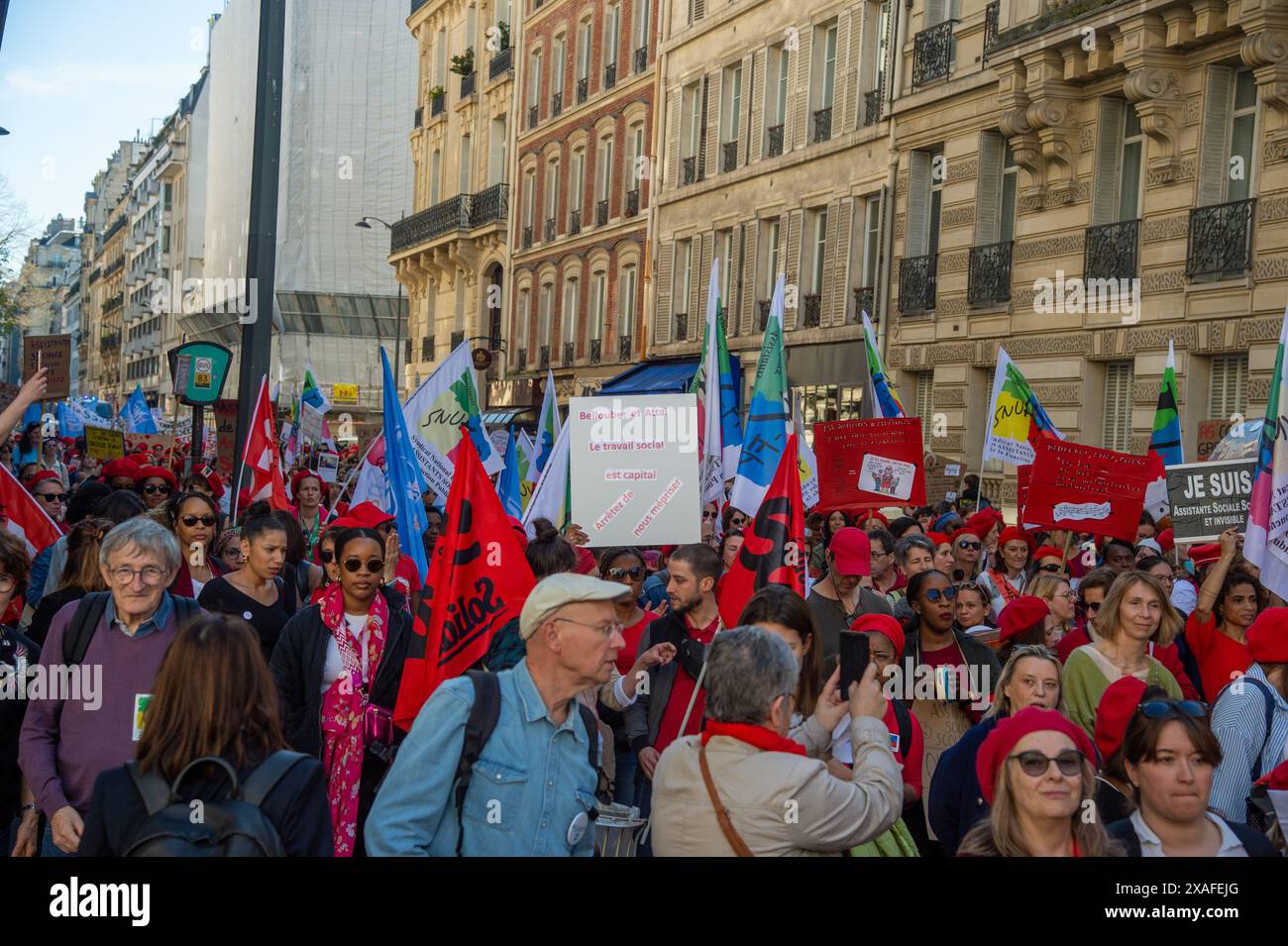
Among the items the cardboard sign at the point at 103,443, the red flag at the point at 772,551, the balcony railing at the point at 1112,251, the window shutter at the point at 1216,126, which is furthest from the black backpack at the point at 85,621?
the balcony railing at the point at 1112,251

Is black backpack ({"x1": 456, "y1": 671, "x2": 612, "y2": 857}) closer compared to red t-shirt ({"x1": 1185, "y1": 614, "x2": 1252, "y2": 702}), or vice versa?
black backpack ({"x1": 456, "y1": 671, "x2": 612, "y2": 857})

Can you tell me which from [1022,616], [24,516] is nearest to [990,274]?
[1022,616]

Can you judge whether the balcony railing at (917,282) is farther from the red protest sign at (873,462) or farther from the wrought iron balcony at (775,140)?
the red protest sign at (873,462)

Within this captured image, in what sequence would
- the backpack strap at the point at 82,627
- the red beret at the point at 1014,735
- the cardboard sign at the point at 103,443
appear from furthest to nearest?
1. the cardboard sign at the point at 103,443
2. the backpack strap at the point at 82,627
3. the red beret at the point at 1014,735

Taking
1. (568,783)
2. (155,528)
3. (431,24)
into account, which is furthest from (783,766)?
(431,24)

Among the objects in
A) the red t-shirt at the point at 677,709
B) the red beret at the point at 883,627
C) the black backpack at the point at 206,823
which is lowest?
the red t-shirt at the point at 677,709

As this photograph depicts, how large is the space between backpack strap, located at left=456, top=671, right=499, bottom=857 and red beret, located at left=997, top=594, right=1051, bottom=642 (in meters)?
3.96

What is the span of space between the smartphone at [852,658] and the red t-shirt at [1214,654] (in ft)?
10.9

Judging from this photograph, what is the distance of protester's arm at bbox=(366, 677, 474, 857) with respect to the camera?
3.80 metres

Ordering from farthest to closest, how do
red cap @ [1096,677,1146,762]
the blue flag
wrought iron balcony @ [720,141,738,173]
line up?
wrought iron balcony @ [720,141,738,173], the blue flag, red cap @ [1096,677,1146,762]

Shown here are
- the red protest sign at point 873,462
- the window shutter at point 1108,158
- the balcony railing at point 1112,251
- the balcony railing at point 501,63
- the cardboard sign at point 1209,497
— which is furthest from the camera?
the balcony railing at point 501,63

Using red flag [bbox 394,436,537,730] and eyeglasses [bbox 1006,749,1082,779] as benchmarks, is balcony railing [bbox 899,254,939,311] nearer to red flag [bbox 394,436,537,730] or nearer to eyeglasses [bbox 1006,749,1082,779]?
red flag [bbox 394,436,537,730]

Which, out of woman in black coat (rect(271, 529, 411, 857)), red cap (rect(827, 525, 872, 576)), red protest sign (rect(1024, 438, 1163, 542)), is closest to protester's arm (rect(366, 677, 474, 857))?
woman in black coat (rect(271, 529, 411, 857))

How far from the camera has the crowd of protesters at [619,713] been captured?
3.78 m
